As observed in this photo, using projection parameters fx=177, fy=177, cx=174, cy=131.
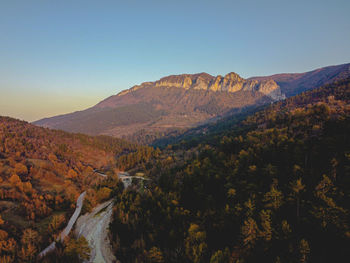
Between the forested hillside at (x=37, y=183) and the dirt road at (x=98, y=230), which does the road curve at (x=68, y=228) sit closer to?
the forested hillside at (x=37, y=183)

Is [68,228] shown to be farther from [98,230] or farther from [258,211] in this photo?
[258,211]

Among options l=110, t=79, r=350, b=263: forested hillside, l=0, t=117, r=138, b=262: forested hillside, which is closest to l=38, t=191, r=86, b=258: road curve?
l=0, t=117, r=138, b=262: forested hillside

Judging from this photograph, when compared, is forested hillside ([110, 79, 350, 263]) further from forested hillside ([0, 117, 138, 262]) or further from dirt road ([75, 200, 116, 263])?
forested hillside ([0, 117, 138, 262])

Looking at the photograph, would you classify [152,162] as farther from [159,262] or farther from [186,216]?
[159,262]

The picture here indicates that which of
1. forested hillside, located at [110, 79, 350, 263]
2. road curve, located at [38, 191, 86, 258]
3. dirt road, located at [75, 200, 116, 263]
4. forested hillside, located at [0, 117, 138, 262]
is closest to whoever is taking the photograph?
forested hillside, located at [110, 79, 350, 263]

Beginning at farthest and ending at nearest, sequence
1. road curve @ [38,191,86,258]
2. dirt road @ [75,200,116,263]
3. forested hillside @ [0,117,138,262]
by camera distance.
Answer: forested hillside @ [0,117,138,262], road curve @ [38,191,86,258], dirt road @ [75,200,116,263]

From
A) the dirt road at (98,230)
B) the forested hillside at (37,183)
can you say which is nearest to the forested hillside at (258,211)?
the dirt road at (98,230)
